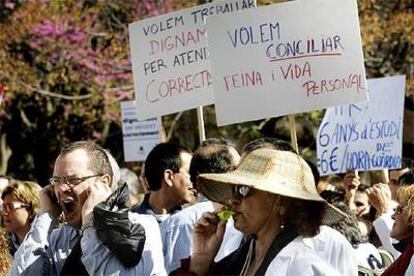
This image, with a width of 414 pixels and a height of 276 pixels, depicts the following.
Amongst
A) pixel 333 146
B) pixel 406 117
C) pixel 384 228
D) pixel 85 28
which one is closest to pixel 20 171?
pixel 85 28

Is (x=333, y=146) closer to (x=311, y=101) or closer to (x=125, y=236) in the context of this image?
(x=311, y=101)

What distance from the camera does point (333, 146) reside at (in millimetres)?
8828

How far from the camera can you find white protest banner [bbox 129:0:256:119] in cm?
782

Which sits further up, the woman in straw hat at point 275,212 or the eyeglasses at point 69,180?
the eyeglasses at point 69,180

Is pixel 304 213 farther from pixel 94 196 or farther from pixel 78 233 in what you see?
pixel 78 233

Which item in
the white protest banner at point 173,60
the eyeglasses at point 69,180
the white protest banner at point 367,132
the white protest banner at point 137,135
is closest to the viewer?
the eyeglasses at point 69,180

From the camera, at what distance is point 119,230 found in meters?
4.73

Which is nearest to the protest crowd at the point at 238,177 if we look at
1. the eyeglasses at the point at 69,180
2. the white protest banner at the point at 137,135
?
the eyeglasses at the point at 69,180

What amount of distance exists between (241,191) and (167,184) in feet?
7.77

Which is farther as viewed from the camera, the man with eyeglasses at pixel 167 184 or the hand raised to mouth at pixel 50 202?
the man with eyeglasses at pixel 167 184

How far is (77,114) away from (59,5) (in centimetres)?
206

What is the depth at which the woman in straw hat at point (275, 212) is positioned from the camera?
4227mm

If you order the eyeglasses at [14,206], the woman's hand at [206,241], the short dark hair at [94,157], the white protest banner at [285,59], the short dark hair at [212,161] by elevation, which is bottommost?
the woman's hand at [206,241]

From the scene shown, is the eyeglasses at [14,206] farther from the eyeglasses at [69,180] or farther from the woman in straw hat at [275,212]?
the woman in straw hat at [275,212]
